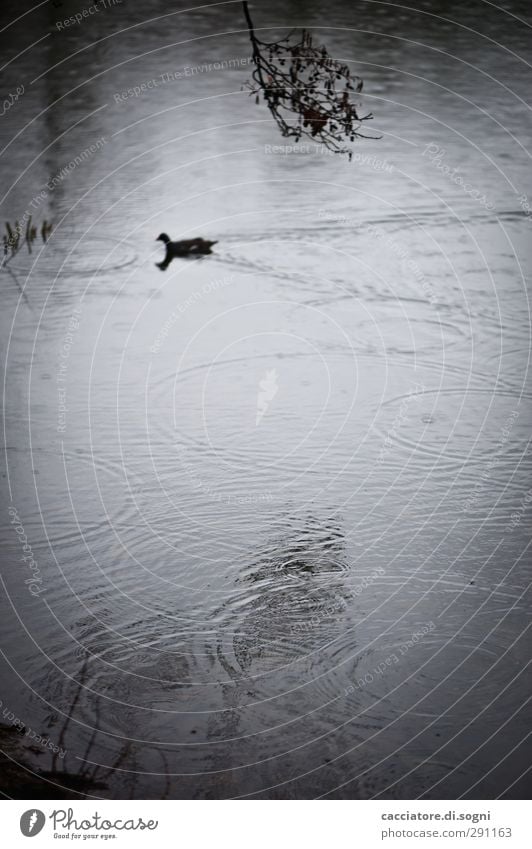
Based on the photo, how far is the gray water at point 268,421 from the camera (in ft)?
8.09

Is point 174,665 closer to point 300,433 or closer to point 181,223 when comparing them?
point 300,433

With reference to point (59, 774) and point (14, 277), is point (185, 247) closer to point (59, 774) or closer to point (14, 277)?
point (14, 277)

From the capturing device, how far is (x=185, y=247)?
5.05 metres

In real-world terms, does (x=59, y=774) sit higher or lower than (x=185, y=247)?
lower

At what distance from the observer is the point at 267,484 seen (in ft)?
11.4

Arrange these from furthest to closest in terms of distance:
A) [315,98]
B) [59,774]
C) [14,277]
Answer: [14,277] < [315,98] < [59,774]

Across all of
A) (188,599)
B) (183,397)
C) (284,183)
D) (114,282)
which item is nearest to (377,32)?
(284,183)

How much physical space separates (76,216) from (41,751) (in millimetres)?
3580

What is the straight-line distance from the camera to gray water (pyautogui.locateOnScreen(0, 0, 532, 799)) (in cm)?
247

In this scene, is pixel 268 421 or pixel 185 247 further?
pixel 185 247

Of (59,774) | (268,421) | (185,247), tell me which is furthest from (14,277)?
(59,774)

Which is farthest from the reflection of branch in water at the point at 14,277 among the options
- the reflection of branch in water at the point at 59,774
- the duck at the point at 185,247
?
the reflection of branch in water at the point at 59,774

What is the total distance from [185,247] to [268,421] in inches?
59.7

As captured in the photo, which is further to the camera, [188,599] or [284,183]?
[284,183]
